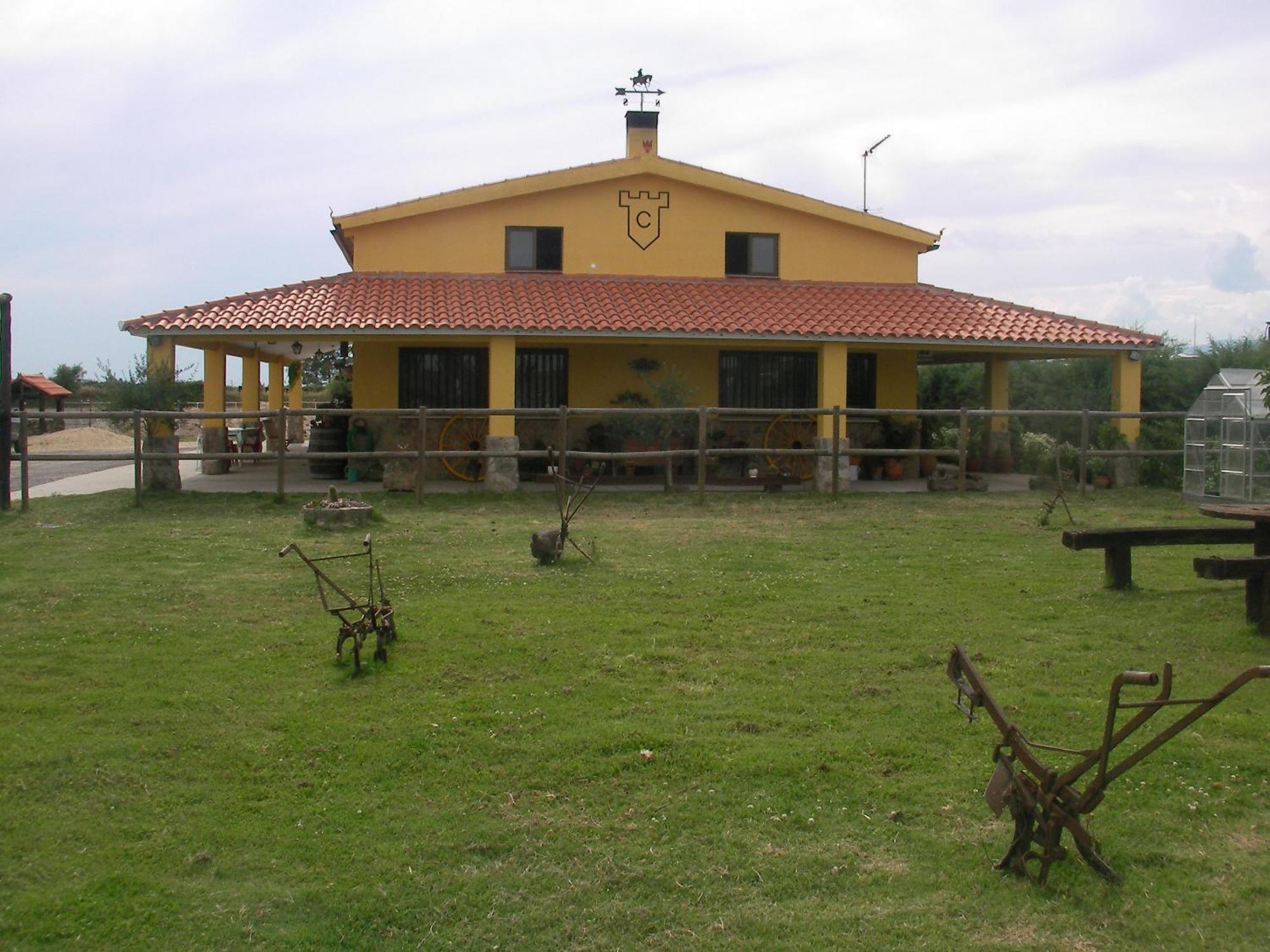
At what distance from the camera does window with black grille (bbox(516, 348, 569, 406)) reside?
1980 cm

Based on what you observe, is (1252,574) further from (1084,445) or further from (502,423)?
(502,423)

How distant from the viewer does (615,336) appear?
17.2 metres

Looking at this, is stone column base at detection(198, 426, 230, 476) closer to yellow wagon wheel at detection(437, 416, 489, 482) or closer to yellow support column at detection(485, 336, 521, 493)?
yellow wagon wheel at detection(437, 416, 489, 482)

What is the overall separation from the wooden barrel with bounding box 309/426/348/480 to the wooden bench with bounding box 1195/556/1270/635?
14.1m

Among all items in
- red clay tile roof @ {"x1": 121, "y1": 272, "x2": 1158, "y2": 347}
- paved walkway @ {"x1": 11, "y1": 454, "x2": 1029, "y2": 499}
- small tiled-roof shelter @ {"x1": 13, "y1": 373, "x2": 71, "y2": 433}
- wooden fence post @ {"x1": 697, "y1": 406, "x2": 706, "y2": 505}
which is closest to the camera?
wooden fence post @ {"x1": 697, "y1": 406, "x2": 706, "y2": 505}

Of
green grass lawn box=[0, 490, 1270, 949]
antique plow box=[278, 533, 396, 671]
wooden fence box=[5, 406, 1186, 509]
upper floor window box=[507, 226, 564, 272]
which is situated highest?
upper floor window box=[507, 226, 564, 272]

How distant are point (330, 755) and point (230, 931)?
1.48 m

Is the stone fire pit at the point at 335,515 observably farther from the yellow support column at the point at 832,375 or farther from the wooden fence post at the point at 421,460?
the yellow support column at the point at 832,375

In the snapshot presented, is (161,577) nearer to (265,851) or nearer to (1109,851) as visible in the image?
(265,851)

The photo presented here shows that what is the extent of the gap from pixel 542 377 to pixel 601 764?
14.8m

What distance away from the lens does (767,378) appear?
20.3 metres

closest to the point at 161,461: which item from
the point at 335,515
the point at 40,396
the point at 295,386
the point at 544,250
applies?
the point at 335,515

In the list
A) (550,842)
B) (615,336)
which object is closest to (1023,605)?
(550,842)

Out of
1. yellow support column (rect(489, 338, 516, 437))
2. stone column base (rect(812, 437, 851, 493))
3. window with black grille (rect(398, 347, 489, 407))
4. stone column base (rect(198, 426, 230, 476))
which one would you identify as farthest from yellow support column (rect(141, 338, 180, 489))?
stone column base (rect(812, 437, 851, 493))
